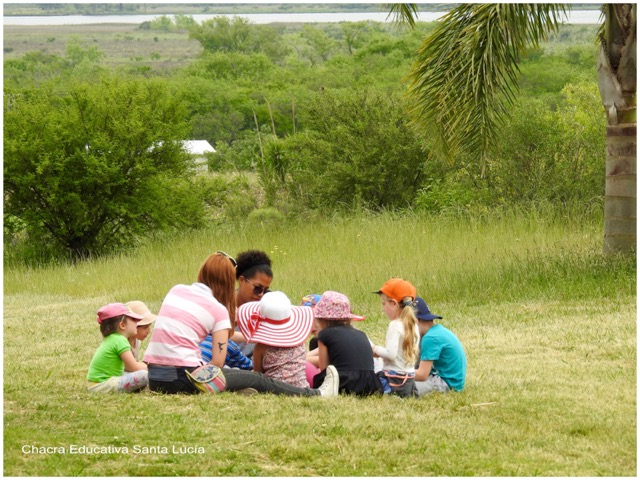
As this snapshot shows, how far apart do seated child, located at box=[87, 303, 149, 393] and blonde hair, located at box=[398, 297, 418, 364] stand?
175 centimetres

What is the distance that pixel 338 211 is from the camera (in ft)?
71.7

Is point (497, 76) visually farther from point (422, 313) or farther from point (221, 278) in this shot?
point (221, 278)

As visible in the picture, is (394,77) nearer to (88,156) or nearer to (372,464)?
(88,156)

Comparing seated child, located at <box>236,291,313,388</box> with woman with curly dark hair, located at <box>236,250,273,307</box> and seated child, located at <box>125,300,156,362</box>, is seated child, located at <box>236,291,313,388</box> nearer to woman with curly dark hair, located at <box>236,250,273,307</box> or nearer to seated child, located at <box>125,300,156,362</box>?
woman with curly dark hair, located at <box>236,250,273,307</box>

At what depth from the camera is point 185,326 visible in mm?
6312

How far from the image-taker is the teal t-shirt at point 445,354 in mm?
6602

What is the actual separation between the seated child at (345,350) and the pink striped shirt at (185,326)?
0.67 meters

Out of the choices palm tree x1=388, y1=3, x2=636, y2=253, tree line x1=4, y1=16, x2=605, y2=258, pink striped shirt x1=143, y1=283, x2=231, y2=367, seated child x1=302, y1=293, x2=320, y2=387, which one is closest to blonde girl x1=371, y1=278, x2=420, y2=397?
seated child x1=302, y1=293, x2=320, y2=387

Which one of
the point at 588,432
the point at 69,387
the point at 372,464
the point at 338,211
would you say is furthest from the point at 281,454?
the point at 338,211

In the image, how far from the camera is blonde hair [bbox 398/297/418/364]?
652 cm

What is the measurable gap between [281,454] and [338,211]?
16.8m

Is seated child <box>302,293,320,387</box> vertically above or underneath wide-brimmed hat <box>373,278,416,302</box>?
underneath

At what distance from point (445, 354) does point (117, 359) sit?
2.26 meters

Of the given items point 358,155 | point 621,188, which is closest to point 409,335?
point 621,188
